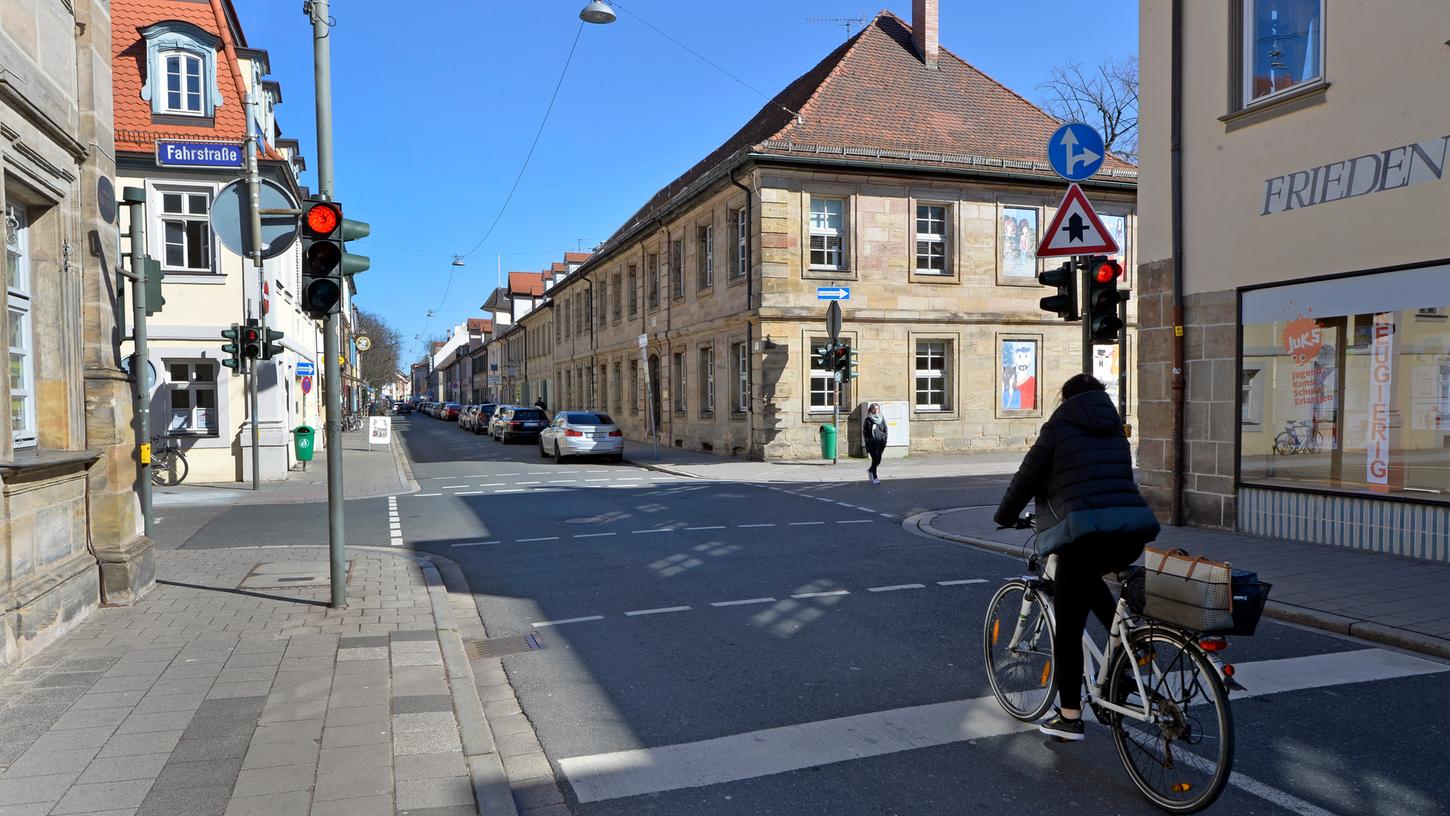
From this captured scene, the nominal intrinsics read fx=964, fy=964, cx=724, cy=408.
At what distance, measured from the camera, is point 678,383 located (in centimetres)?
3166

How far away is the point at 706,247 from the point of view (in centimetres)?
2889

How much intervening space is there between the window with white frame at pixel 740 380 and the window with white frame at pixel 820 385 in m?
1.85

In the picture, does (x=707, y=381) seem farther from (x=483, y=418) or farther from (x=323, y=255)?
(x=483, y=418)

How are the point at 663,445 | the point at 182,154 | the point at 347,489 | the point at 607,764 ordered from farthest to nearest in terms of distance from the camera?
1. the point at 663,445
2. the point at 347,489
3. the point at 182,154
4. the point at 607,764

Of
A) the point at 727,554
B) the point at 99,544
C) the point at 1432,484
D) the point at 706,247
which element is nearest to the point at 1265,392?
the point at 1432,484

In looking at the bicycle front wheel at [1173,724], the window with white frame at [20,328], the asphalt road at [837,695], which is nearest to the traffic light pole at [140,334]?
the window with white frame at [20,328]

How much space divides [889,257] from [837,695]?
816 inches

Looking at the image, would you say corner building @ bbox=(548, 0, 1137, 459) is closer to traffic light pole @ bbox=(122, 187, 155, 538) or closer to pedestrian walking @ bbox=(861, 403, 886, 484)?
pedestrian walking @ bbox=(861, 403, 886, 484)

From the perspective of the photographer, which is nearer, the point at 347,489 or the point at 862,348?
the point at 347,489

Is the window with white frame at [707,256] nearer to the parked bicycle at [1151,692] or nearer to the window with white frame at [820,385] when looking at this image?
the window with white frame at [820,385]

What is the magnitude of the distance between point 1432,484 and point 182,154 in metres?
11.6

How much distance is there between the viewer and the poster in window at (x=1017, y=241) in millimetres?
25859

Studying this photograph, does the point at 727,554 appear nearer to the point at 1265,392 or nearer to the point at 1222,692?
the point at 1265,392

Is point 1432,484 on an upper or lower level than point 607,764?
upper
